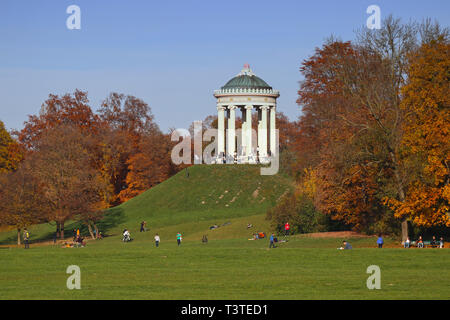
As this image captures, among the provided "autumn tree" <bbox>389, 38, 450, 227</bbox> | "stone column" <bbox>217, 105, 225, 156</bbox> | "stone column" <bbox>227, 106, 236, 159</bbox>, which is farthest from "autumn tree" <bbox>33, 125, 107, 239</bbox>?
"autumn tree" <bbox>389, 38, 450, 227</bbox>

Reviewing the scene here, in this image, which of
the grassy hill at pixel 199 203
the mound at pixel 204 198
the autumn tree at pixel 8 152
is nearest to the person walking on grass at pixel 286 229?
the grassy hill at pixel 199 203

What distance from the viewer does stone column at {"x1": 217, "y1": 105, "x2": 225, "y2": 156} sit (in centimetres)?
9350

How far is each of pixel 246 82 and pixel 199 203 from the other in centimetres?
1996

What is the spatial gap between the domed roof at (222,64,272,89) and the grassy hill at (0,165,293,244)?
10.0 meters

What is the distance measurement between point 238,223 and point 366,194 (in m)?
20.8

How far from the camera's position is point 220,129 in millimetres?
93812

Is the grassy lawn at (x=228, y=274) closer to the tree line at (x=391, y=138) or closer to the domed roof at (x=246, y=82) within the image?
the tree line at (x=391, y=138)

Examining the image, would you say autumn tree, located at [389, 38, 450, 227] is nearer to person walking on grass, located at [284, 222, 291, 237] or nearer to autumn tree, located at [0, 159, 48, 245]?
person walking on grass, located at [284, 222, 291, 237]

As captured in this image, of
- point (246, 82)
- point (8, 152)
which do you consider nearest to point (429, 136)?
point (246, 82)

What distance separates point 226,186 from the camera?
8438 centimetres

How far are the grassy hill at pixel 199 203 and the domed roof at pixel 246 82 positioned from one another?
10048 millimetres

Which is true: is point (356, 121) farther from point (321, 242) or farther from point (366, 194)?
point (321, 242)

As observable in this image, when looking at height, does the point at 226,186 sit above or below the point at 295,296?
above
